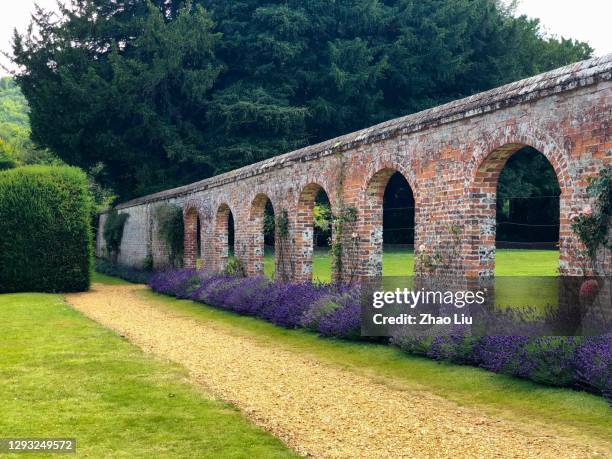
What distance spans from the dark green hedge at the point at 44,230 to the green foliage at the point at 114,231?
29.7ft

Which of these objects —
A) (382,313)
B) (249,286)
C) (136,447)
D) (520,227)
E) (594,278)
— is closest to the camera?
(136,447)

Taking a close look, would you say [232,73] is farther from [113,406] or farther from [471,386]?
[113,406]

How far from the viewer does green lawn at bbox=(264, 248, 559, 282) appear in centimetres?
1805

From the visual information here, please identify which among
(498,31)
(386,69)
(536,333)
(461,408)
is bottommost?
(461,408)

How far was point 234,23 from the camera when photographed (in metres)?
28.8

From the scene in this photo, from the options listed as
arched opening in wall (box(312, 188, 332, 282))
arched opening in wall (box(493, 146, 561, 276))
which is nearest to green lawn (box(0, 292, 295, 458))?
arched opening in wall (box(312, 188, 332, 282))

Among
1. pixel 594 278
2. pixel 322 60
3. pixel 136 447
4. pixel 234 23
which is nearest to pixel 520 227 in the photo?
pixel 322 60

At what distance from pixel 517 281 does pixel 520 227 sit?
19.9 meters

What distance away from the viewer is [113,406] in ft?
19.8

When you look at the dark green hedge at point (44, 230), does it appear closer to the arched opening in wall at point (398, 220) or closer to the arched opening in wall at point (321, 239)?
the arched opening in wall at point (321, 239)

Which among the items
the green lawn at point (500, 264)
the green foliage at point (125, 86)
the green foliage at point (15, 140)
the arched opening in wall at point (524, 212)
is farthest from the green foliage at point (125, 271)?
the arched opening in wall at point (524, 212)

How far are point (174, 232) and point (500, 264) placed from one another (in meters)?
10.3

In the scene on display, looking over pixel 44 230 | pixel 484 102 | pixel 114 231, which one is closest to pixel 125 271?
pixel 114 231

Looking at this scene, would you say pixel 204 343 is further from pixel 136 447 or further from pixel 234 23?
pixel 234 23
